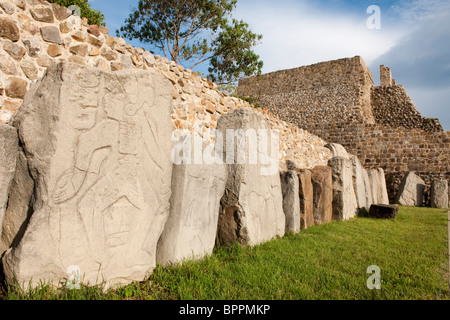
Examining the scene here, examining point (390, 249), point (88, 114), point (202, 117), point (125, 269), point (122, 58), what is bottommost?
point (390, 249)

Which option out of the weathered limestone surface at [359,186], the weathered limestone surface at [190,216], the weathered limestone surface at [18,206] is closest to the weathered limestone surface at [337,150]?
the weathered limestone surface at [359,186]

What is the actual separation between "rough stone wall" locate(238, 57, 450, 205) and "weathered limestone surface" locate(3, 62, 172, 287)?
12.7 meters

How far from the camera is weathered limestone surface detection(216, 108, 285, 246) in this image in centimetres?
309

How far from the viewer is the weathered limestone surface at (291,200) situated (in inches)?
161

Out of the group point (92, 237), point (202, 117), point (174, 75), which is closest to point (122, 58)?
point (174, 75)

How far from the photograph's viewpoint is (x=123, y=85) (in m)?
2.30

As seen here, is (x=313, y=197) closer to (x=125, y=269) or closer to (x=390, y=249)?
(x=390, y=249)

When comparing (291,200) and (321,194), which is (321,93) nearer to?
(321,194)

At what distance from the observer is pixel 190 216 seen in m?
2.59

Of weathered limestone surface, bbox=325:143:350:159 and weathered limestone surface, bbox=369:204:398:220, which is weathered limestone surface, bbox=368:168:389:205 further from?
weathered limestone surface, bbox=369:204:398:220

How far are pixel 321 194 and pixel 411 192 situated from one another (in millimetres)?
7586

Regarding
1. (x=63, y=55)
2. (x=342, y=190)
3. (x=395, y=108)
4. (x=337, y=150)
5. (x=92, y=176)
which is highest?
(x=395, y=108)

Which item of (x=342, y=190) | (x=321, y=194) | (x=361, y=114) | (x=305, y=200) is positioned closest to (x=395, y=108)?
(x=361, y=114)
